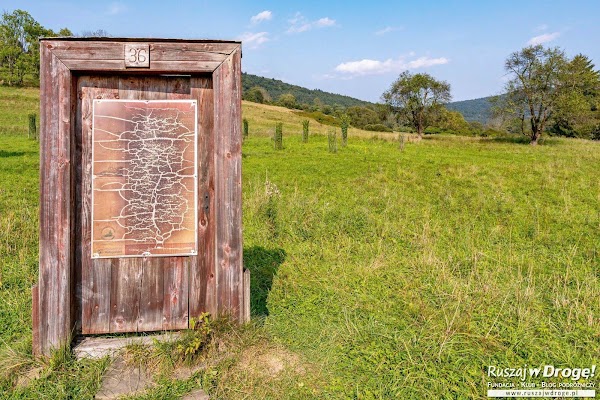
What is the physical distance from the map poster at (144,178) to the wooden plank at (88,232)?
0.26ft

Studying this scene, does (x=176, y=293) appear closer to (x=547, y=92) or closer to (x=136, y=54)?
(x=136, y=54)

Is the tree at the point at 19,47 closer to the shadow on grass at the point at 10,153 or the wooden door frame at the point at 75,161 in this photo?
the shadow on grass at the point at 10,153

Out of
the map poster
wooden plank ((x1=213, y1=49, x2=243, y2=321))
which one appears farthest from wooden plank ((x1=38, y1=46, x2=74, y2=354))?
wooden plank ((x1=213, y1=49, x2=243, y2=321))

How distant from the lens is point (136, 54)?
11.6 feet

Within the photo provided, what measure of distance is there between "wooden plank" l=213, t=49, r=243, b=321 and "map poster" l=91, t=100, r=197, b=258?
30 cm

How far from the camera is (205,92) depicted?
383cm

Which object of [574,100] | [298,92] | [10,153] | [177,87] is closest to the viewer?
[177,87]

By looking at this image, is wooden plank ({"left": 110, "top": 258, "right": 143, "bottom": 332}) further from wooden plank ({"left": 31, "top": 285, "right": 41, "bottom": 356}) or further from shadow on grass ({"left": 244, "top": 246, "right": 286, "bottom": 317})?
shadow on grass ({"left": 244, "top": 246, "right": 286, "bottom": 317})

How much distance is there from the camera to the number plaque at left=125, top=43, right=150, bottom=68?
354 cm

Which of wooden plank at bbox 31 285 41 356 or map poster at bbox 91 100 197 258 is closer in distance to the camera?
wooden plank at bbox 31 285 41 356

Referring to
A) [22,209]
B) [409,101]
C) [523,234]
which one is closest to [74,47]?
[22,209]

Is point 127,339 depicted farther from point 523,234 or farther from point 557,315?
point 523,234

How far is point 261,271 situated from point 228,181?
7.97 feet

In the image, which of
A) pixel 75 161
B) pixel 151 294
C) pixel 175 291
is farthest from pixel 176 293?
pixel 75 161
